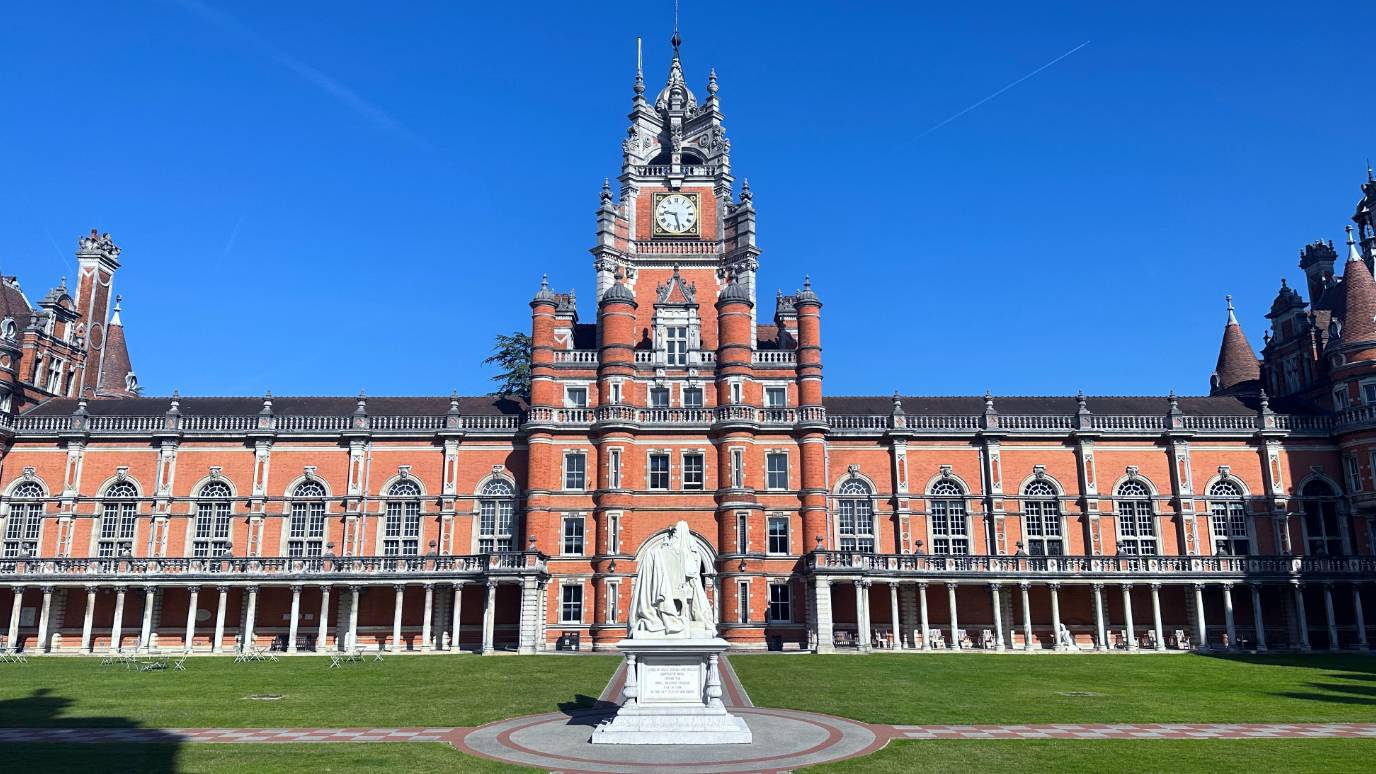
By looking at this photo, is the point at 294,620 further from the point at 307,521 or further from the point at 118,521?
the point at 118,521

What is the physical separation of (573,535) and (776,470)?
10.5m

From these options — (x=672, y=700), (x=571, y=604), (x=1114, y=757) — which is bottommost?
(x=1114, y=757)

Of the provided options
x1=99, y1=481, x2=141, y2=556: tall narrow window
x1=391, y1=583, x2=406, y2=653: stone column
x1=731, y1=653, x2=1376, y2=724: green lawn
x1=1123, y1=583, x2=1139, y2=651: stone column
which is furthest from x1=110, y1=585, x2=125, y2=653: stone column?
x1=1123, y1=583, x2=1139, y2=651: stone column

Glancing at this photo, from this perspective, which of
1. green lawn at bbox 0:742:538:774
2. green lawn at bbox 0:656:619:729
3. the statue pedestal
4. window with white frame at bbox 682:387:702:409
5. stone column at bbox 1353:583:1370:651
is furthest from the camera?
window with white frame at bbox 682:387:702:409

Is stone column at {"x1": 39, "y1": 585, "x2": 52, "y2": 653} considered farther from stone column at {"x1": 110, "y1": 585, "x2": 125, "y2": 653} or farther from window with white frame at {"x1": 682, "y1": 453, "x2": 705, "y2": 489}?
window with white frame at {"x1": 682, "y1": 453, "x2": 705, "y2": 489}

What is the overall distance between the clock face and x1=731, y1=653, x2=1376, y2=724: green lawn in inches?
999

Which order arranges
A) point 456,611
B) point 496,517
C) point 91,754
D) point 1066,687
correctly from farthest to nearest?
point 496,517 → point 456,611 → point 1066,687 → point 91,754

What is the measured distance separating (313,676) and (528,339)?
144 ft

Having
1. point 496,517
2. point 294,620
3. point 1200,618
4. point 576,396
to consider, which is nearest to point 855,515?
point 576,396

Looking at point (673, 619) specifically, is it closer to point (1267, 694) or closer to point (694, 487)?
point (1267, 694)

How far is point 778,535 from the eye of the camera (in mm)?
48500

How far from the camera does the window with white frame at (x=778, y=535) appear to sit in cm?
4841

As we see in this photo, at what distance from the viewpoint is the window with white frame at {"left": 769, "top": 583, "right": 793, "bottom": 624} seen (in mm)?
47250

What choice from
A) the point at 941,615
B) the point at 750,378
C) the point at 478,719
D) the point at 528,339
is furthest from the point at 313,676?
the point at 528,339
